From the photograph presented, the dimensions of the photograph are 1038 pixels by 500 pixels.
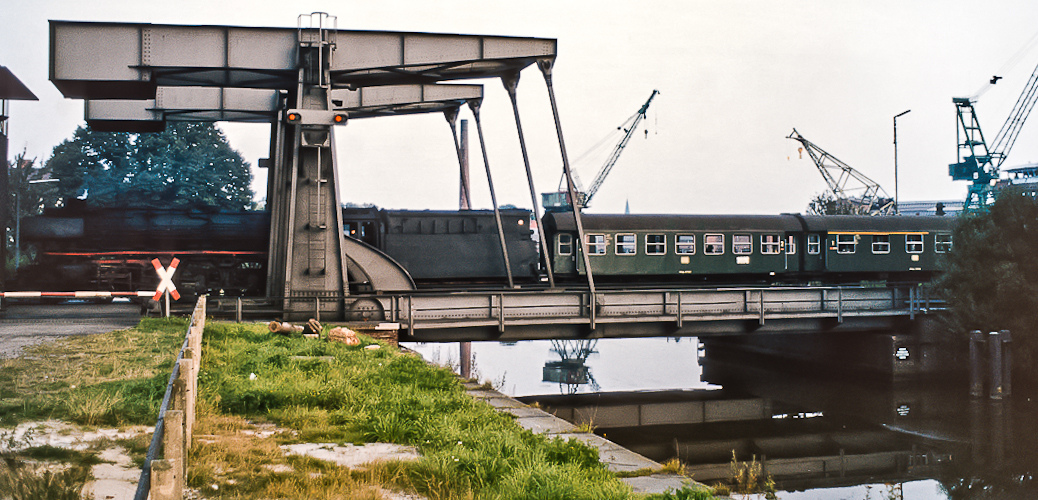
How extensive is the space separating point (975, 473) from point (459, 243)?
56.4 feet

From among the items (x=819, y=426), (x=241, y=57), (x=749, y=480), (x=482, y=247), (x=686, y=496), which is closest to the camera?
(x=686, y=496)

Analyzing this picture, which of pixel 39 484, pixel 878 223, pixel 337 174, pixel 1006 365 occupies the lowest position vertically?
pixel 1006 365

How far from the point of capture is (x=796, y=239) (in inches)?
1185

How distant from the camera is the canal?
14758 millimetres

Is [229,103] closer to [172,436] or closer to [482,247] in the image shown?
[482,247]

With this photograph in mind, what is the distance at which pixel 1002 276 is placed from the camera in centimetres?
2300

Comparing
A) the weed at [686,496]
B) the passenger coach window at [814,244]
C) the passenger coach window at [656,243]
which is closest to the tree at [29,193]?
the passenger coach window at [656,243]

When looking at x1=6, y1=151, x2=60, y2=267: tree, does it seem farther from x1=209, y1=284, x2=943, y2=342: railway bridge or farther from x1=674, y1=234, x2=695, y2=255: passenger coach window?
x1=674, y1=234, x2=695, y2=255: passenger coach window

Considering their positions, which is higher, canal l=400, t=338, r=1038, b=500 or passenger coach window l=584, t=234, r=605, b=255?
passenger coach window l=584, t=234, r=605, b=255

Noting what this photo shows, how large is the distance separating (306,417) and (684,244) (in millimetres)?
21686

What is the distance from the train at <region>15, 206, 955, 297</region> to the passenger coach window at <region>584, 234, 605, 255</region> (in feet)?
0.13

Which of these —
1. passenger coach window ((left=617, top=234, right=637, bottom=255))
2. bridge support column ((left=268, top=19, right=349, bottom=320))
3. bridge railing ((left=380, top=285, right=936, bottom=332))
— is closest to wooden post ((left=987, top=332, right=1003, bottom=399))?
bridge railing ((left=380, top=285, right=936, bottom=332))

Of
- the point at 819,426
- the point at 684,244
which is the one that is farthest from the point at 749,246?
the point at 819,426

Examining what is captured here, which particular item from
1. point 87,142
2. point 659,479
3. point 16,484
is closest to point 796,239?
point 659,479
